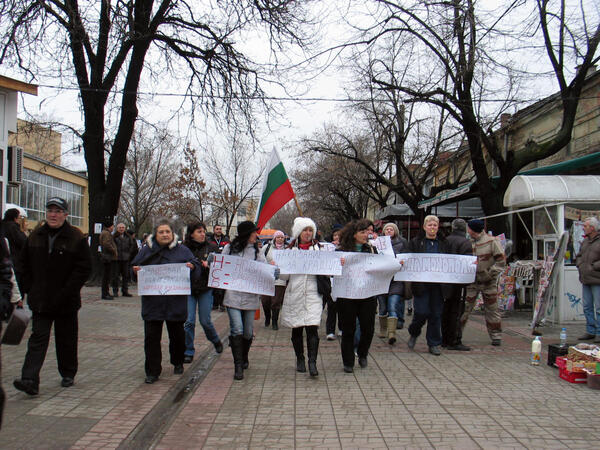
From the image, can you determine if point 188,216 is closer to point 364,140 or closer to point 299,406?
point 364,140

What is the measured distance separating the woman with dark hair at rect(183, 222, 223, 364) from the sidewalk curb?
11.7 inches

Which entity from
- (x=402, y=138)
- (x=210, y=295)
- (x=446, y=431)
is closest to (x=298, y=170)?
(x=402, y=138)

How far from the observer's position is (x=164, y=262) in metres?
5.80

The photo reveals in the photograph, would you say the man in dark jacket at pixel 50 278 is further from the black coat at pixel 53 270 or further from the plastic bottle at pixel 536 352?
the plastic bottle at pixel 536 352

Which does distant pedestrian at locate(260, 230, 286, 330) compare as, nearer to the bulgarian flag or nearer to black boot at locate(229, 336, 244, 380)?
the bulgarian flag

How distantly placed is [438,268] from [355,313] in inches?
63.7

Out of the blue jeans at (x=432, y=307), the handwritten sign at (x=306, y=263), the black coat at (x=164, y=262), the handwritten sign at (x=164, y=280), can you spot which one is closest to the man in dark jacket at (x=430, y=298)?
the blue jeans at (x=432, y=307)

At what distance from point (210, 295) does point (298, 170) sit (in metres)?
30.5

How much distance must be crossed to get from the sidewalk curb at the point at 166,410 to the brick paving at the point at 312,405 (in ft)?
0.05

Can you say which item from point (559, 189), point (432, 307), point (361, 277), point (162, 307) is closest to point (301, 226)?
point (361, 277)

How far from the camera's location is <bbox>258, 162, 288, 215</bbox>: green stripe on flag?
7.76m

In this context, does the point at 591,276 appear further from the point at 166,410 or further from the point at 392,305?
the point at 166,410

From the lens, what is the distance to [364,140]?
1208 inches

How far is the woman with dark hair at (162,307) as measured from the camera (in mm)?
5609
